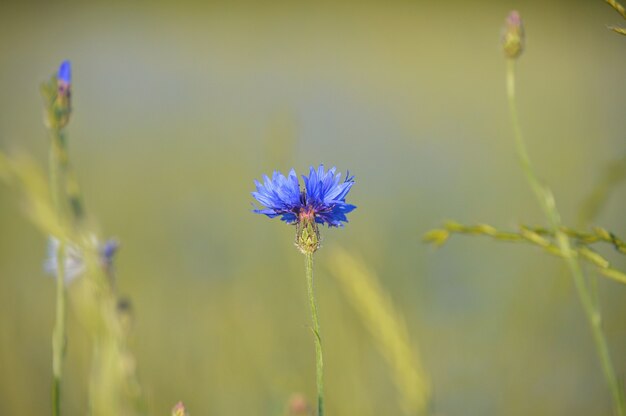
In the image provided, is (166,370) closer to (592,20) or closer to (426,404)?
(426,404)

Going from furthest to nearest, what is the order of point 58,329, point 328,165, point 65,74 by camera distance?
point 328,165 → point 65,74 → point 58,329

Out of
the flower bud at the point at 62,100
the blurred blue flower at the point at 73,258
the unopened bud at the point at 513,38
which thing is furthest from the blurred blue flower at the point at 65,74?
the unopened bud at the point at 513,38

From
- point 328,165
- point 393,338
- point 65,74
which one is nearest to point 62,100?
point 65,74

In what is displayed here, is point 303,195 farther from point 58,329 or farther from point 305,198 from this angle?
point 58,329

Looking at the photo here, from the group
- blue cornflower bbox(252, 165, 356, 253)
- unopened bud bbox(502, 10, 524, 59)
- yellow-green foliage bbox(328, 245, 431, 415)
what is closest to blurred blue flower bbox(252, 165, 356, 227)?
blue cornflower bbox(252, 165, 356, 253)

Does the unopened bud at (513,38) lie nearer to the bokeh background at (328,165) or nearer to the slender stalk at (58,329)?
the bokeh background at (328,165)

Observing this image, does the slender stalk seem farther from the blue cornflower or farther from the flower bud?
the blue cornflower
